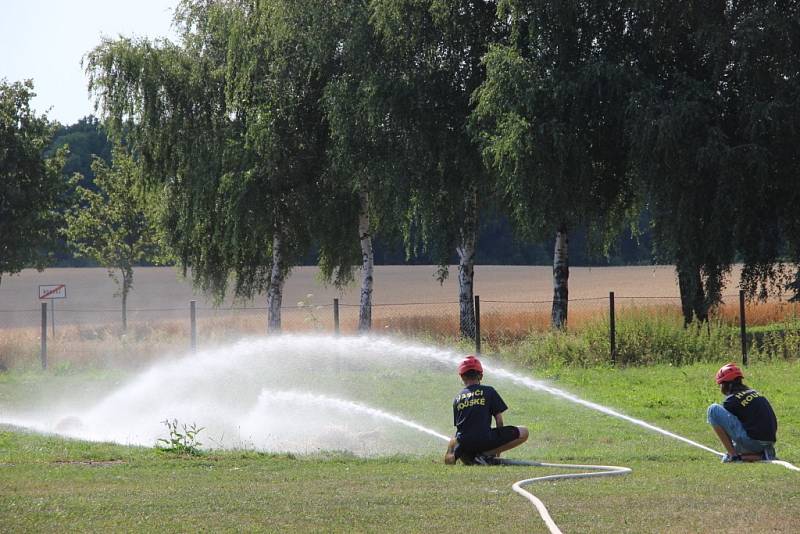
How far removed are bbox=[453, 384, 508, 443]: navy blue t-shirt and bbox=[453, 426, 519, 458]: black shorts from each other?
1 centimetres

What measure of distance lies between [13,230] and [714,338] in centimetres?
2904

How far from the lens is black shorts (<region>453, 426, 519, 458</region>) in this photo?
38.4 feet

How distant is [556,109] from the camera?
2603 cm

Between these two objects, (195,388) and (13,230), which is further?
(13,230)

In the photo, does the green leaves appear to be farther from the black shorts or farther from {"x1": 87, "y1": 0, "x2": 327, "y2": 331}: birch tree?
the black shorts

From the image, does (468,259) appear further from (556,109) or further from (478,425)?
(478,425)

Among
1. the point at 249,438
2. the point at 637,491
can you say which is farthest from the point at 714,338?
the point at 637,491

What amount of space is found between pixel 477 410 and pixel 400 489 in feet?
7.49

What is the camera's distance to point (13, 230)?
43125 millimetres

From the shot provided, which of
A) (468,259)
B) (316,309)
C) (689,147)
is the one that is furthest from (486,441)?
(316,309)

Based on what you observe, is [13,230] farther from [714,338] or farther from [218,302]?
[714,338]

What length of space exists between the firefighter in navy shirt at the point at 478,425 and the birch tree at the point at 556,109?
1370 cm

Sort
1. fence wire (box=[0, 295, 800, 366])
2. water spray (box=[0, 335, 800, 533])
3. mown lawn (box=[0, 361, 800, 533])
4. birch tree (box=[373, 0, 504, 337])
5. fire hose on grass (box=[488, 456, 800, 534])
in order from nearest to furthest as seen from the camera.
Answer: fire hose on grass (box=[488, 456, 800, 534]), mown lawn (box=[0, 361, 800, 533]), water spray (box=[0, 335, 800, 533]), birch tree (box=[373, 0, 504, 337]), fence wire (box=[0, 295, 800, 366])

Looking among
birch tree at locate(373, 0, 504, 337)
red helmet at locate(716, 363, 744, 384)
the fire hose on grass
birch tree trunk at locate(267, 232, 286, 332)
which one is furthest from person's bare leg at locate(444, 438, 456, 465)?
birch tree trunk at locate(267, 232, 286, 332)
